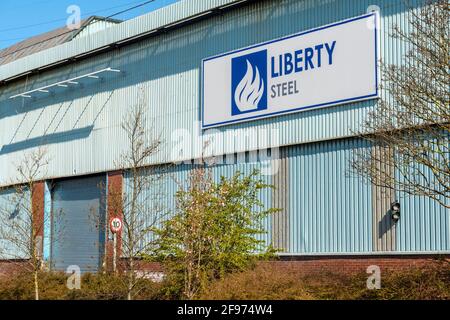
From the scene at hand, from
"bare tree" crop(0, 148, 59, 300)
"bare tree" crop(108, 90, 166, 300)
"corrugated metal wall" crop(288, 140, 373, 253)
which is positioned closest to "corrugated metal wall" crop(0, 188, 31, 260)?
"bare tree" crop(0, 148, 59, 300)

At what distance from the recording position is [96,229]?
116 ft

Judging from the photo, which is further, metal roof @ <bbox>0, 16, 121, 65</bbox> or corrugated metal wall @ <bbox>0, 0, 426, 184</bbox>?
A: metal roof @ <bbox>0, 16, 121, 65</bbox>

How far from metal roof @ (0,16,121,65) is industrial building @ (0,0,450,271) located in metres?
4.91

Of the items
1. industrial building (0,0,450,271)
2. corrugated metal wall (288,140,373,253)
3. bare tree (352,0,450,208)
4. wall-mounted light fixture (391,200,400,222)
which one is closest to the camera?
bare tree (352,0,450,208)

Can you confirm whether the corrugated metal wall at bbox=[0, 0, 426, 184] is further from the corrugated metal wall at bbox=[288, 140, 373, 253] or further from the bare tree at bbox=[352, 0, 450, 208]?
the bare tree at bbox=[352, 0, 450, 208]

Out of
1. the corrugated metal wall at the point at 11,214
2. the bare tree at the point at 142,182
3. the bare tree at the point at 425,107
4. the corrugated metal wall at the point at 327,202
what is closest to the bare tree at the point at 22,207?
the corrugated metal wall at the point at 11,214

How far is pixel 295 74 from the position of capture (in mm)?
27391

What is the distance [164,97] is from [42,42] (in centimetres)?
1819

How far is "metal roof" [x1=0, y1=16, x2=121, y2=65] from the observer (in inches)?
1822

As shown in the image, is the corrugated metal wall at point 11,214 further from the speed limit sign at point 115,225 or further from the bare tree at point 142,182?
the speed limit sign at point 115,225

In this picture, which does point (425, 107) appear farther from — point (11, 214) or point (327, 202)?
point (11, 214)

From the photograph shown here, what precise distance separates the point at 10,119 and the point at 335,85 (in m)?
23.0

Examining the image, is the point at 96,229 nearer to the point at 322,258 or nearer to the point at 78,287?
the point at 78,287

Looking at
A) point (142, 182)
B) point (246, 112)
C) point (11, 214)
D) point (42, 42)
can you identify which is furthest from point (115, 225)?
point (42, 42)
